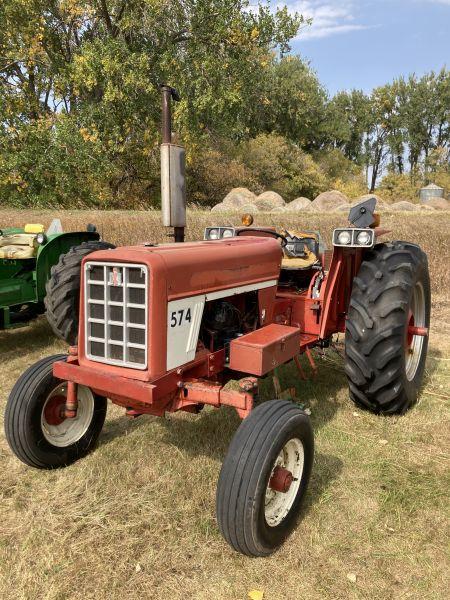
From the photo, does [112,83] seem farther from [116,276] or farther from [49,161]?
[116,276]

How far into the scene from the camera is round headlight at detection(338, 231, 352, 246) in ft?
11.7

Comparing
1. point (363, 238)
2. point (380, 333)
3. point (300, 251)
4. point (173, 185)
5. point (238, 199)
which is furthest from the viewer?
point (238, 199)

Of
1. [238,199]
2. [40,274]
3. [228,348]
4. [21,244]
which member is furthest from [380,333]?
[238,199]

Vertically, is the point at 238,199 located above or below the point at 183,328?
above

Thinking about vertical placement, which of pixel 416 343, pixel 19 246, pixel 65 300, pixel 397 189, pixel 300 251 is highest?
pixel 397 189

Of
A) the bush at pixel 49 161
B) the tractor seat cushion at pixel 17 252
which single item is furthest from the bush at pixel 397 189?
the tractor seat cushion at pixel 17 252

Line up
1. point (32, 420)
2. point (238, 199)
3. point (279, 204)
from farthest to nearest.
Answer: point (279, 204) → point (238, 199) → point (32, 420)

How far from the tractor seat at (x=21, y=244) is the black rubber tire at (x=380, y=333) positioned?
3.88m

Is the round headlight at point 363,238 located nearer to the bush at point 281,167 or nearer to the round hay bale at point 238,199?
the round hay bale at point 238,199

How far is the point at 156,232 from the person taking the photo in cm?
912

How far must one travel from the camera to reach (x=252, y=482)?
2158 millimetres

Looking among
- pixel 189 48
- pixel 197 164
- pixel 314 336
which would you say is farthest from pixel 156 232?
pixel 197 164

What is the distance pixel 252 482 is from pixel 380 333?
1675mm

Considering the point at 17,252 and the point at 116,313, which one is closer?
the point at 116,313
